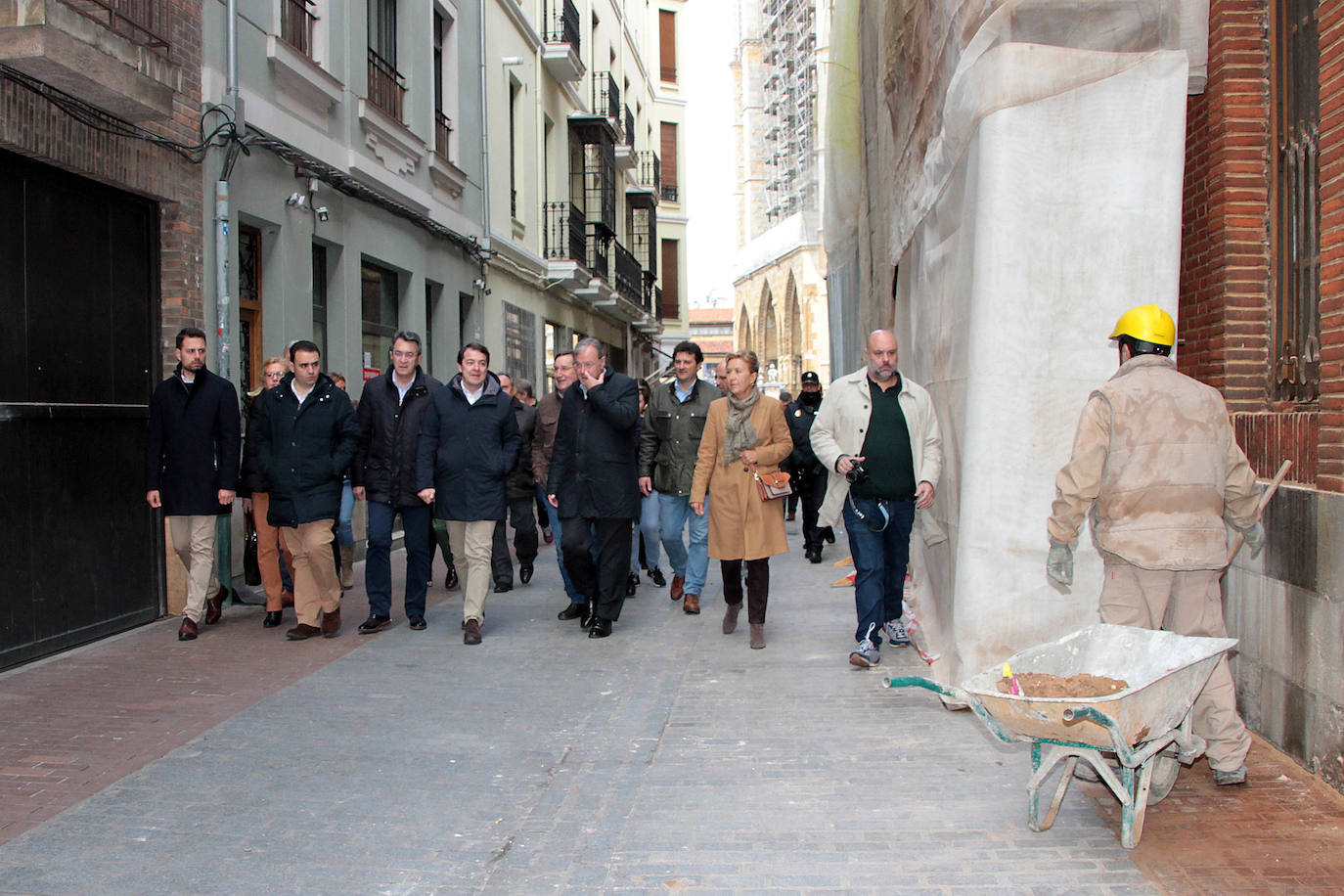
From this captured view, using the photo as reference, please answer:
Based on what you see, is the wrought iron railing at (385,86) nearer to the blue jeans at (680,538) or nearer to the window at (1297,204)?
the blue jeans at (680,538)

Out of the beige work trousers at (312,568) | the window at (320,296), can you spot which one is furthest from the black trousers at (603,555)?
the window at (320,296)

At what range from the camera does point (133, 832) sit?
13.6 feet

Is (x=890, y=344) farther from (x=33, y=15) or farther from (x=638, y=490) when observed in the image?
(x=33, y=15)

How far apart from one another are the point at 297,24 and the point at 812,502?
6934 millimetres

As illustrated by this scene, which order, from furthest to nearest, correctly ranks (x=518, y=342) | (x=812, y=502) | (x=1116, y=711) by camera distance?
1. (x=518, y=342)
2. (x=812, y=502)
3. (x=1116, y=711)

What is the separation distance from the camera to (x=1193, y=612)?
14.5 ft

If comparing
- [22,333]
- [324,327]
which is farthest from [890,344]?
[324,327]

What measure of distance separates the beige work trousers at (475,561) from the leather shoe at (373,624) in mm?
657

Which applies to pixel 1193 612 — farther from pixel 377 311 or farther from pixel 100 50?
pixel 377 311

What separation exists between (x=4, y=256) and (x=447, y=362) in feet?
30.2

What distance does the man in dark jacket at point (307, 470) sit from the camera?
7613mm

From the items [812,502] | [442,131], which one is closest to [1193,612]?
[812,502]

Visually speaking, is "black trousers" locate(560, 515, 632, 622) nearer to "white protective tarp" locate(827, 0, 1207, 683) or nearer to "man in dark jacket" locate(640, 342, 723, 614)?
"man in dark jacket" locate(640, 342, 723, 614)

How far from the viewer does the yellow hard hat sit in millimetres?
4488
